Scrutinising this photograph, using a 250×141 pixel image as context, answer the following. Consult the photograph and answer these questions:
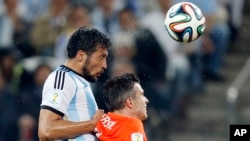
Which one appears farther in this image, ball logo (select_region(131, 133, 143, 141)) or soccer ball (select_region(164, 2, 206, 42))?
soccer ball (select_region(164, 2, 206, 42))

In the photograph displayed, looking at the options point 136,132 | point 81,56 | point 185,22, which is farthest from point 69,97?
point 185,22

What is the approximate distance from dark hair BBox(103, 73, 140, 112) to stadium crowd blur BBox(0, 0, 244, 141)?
153 inches

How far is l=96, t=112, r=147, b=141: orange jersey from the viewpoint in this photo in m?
7.07

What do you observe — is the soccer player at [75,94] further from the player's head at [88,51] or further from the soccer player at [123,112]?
the soccer player at [123,112]

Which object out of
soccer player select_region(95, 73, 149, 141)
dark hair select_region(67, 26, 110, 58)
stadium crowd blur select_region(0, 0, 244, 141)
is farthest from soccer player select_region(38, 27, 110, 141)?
stadium crowd blur select_region(0, 0, 244, 141)

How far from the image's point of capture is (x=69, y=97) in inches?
279

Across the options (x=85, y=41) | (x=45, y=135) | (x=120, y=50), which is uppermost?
(x=120, y=50)

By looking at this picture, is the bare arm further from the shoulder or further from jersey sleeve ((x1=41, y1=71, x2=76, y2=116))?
the shoulder

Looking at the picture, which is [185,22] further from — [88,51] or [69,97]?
[69,97]

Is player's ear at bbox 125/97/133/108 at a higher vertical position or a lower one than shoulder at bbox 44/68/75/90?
lower

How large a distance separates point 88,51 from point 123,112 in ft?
1.81

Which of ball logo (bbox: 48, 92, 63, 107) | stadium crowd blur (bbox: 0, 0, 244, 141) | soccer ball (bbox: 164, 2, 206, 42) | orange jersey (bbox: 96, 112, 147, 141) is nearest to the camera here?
ball logo (bbox: 48, 92, 63, 107)

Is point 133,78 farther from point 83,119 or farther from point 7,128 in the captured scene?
point 7,128

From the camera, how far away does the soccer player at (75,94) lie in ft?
22.7
